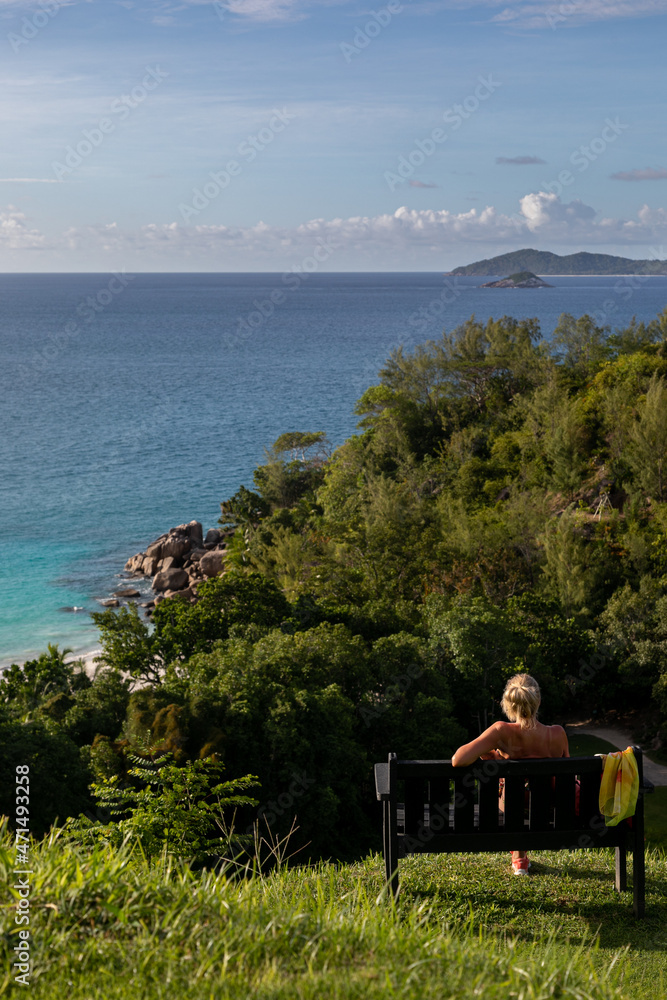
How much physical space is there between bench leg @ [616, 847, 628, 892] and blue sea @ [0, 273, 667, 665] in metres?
30.1

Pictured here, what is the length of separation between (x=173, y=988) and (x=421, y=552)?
24413mm

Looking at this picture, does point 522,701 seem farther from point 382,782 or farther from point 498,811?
point 382,782

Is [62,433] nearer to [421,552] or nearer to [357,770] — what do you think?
[421,552]

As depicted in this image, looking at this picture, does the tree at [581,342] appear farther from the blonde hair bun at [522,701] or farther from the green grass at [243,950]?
the green grass at [243,950]

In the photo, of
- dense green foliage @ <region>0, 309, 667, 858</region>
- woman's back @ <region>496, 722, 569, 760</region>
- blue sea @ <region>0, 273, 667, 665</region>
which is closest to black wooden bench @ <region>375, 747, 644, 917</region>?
woman's back @ <region>496, 722, 569, 760</region>

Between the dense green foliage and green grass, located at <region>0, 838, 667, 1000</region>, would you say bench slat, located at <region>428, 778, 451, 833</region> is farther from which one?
the dense green foliage

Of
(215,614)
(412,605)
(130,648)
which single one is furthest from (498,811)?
(412,605)

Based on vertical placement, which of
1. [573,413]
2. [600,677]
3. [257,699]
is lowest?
[600,677]

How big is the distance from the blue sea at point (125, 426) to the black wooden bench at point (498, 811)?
2978 cm

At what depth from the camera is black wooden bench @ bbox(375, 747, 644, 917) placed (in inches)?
218

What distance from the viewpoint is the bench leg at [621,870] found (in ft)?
19.0

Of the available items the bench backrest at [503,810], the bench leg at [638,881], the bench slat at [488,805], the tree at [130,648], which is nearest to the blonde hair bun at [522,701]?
the bench backrest at [503,810]

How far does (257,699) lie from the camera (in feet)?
49.5

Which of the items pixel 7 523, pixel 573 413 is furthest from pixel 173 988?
pixel 7 523
